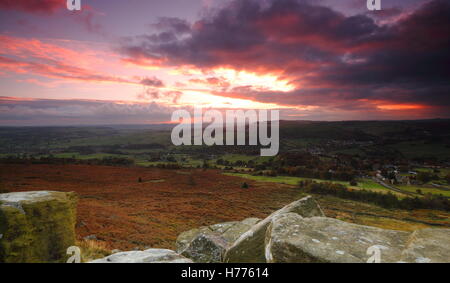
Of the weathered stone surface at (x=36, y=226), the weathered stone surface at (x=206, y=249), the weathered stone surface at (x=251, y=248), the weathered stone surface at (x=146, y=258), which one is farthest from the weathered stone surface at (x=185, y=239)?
the weathered stone surface at (x=146, y=258)

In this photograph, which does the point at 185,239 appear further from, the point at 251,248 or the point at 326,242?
the point at 326,242

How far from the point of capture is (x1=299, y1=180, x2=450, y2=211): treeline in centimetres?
5291

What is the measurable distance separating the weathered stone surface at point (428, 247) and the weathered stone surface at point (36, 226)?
8.43 meters

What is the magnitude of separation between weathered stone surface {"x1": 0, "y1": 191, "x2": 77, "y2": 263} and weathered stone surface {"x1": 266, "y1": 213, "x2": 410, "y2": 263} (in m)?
5.89

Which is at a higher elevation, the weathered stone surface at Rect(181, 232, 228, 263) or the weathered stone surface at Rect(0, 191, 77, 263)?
the weathered stone surface at Rect(0, 191, 77, 263)

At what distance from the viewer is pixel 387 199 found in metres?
54.0

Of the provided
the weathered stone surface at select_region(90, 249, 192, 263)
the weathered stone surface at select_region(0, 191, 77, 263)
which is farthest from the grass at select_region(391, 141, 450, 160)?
the weathered stone surface at select_region(0, 191, 77, 263)

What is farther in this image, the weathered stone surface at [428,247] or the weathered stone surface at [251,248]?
the weathered stone surface at [251,248]

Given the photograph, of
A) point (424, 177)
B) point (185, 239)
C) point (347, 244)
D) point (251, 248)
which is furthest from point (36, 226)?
point (424, 177)

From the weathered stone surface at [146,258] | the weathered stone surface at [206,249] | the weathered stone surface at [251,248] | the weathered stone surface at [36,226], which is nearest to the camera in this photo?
the weathered stone surface at [146,258]

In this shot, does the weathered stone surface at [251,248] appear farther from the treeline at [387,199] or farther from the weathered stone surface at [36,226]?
the treeline at [387,199]

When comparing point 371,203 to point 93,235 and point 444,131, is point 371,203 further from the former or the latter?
point 444,131

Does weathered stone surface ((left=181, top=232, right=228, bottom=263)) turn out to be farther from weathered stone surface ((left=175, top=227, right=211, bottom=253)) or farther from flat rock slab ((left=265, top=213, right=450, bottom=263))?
flat rock slab ((left=265, top=213, right=450, bottom=263))

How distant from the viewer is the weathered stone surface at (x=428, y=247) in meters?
3.95
